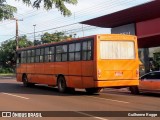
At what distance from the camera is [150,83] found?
1862 centimetres

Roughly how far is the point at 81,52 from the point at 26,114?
7.46 m

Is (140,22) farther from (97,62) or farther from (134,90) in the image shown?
(97,62)

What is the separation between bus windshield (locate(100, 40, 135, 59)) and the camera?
1784 cm

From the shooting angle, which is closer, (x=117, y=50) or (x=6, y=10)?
(x=6, y=10)

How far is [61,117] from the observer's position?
11023mm

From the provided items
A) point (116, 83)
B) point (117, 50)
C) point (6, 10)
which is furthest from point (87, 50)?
point (6, 10)

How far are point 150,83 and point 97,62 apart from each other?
10.5ft

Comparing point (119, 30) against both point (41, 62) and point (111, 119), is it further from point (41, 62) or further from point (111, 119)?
point (111, 119)

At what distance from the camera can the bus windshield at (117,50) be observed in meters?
17.8

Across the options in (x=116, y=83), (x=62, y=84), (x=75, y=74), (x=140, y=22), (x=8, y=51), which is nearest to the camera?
(x=116, y=83)

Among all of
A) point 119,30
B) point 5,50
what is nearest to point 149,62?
point 119,30

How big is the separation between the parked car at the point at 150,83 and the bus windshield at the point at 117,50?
4.72 feet

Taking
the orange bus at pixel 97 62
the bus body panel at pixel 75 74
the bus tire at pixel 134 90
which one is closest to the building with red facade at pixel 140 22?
the bus tire at pixel 134 90

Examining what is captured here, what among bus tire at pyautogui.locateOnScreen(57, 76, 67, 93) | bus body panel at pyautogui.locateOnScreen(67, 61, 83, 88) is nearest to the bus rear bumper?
bus body panel at pyautogui.locateOnScreen(67, 61, 83, 88)
